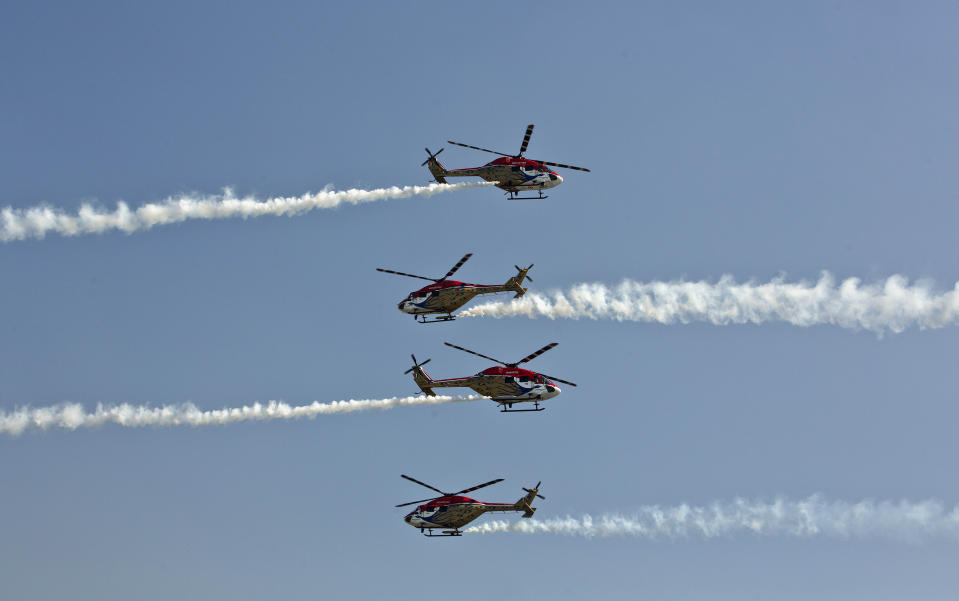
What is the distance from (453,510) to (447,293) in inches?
627

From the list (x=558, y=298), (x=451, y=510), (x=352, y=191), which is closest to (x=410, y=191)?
(x=352, y=191)

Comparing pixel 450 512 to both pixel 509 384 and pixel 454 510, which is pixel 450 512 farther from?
pixel 509 384

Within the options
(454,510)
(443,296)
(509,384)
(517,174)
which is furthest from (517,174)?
(454,510)

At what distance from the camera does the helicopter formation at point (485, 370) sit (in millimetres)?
120688

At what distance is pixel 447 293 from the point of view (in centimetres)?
12369

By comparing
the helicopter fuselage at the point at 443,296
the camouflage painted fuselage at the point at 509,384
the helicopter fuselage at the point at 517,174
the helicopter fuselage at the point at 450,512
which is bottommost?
the helicopter fuselage at the point at 450,512

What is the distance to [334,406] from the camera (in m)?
129

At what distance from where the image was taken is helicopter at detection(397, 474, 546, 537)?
411 ft

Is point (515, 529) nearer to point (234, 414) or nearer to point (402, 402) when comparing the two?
point (402, 402)

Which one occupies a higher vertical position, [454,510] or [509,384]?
[509,384]

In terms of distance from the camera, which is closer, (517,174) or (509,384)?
(509,384)

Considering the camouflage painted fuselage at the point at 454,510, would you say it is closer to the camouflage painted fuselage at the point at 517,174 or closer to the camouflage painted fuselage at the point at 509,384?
the camouflage painted fuselage at the point at 509,384

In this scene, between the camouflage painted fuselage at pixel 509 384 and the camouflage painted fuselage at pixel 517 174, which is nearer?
the camouflage painted fuselage at pixel 509 384

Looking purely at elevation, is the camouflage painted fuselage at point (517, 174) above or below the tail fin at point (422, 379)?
above
